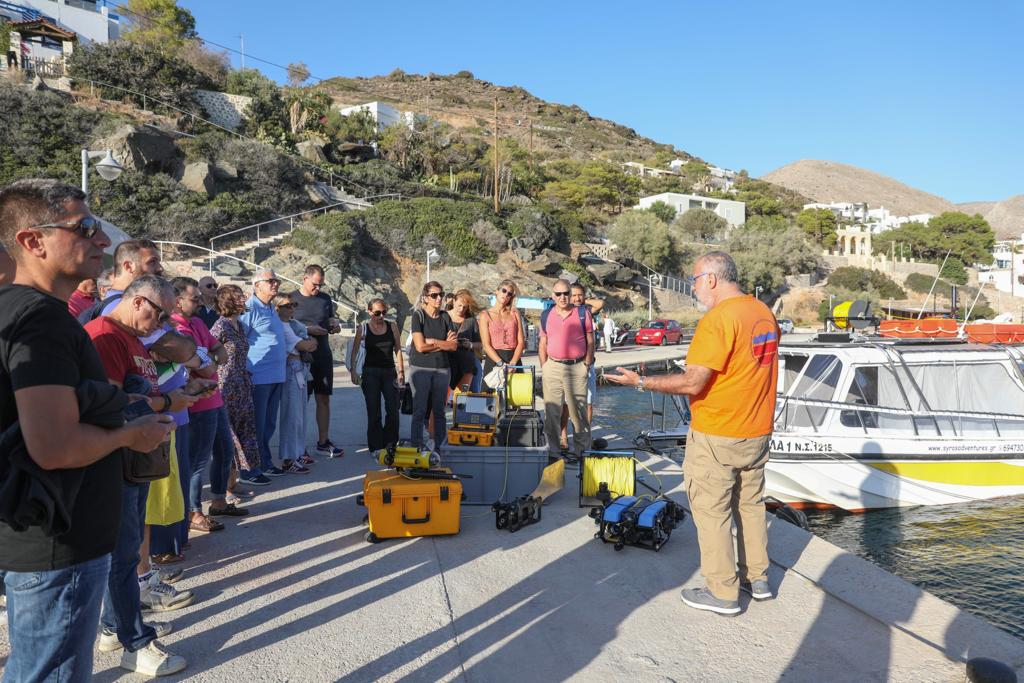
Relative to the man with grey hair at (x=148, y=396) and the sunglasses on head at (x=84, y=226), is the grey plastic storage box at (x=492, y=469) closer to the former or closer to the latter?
the man with grey hair at (x=148, y=396)

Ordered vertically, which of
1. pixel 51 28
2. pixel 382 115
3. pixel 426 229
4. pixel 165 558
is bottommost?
pixel 165 558

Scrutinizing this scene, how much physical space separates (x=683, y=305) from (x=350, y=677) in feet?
157

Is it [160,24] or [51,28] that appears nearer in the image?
[51,28]

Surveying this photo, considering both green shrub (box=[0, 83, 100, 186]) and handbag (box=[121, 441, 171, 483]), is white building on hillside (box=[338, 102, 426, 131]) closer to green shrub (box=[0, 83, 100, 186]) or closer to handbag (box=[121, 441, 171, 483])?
green shrub (box=[0, 83, 100, 186])

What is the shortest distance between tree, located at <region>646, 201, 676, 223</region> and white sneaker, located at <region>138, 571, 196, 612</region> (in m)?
66.1

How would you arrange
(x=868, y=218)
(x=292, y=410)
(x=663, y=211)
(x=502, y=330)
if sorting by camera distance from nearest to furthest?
(x=292, y=410), (x=502, y=330), (x=663, y=211), (x=868, y=218)

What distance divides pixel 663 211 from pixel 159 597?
67.2 m

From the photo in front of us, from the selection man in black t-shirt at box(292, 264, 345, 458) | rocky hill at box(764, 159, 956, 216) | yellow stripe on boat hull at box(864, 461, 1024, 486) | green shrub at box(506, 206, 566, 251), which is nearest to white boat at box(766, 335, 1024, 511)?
yellow stripe on boat hull at box(864, 461, 1024, 486)

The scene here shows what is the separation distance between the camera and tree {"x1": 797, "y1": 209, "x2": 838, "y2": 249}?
8019 centimetres

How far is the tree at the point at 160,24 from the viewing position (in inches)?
1891

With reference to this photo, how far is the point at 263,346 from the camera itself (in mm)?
6043

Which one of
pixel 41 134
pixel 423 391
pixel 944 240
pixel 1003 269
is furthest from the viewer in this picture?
pixel 944 240

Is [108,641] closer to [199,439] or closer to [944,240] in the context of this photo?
[199,439]

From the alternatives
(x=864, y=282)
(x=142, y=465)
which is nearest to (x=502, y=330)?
(x=142, y=465)
